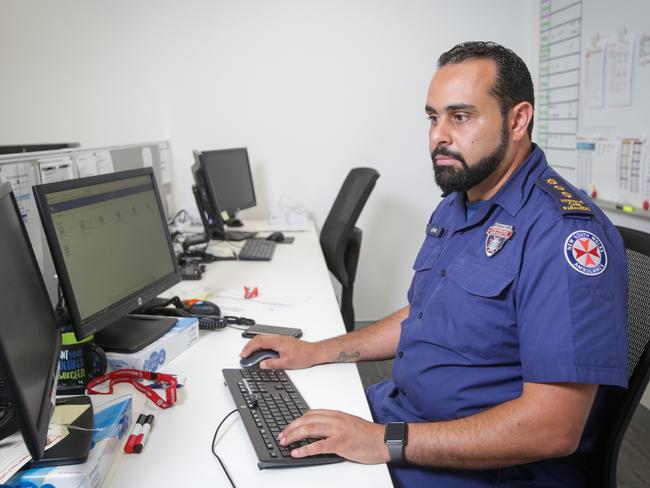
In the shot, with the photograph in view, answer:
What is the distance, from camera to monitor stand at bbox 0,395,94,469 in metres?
0.79

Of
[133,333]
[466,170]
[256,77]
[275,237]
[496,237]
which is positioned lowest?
[275,237]

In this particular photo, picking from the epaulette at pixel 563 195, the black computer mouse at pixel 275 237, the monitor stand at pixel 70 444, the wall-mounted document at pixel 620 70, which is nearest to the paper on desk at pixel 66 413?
the monitor stand at pixel 70 444

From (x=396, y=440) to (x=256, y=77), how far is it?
2.73m

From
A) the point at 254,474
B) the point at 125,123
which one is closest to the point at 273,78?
the point at 125,123

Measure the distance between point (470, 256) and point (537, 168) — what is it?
0.78 ft

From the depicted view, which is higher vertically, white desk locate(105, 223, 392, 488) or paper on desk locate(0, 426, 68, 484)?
paper on desk locate(0, 426, 68, 484)

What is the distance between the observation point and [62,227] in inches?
43.5

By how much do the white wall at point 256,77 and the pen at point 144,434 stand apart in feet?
8.10

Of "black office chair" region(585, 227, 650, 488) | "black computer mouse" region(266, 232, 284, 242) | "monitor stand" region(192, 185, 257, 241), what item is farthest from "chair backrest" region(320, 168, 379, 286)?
"black office chair" region(585, 227, 650, 488)

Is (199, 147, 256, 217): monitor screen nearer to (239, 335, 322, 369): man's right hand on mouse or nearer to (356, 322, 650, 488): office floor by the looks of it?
(356, 322, 650, 488): office floor

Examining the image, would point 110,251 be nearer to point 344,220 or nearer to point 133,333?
point 133,333

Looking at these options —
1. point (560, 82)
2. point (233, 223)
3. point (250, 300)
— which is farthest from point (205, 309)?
point (560, 82)

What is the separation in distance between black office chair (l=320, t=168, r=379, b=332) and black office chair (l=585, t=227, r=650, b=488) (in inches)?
59.5

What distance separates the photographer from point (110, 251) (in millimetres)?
1252
